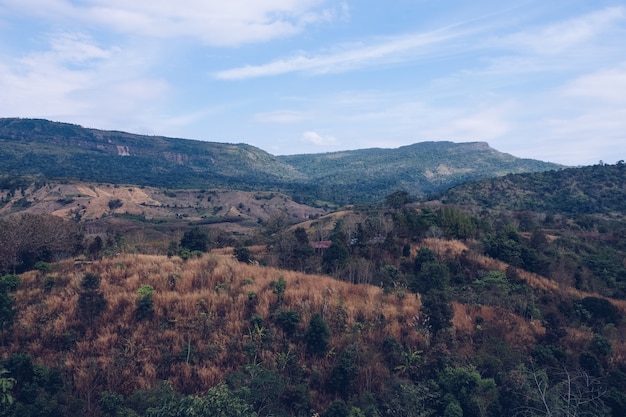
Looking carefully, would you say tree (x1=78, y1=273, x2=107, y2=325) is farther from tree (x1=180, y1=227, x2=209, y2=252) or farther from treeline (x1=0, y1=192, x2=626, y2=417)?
tree (x1=180, y1=227, x2=209, y2=252)

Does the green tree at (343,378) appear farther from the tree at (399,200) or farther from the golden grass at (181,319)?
the tree at (399,200)

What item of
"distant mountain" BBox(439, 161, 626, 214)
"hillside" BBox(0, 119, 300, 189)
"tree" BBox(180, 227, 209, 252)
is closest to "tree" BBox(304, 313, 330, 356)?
"tree" BBox(180, 227, 209, 252)

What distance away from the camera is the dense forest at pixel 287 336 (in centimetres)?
1109

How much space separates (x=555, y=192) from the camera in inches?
2904

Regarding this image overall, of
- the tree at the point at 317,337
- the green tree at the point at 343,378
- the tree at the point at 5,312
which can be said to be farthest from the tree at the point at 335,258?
the tree at the point at 5,312

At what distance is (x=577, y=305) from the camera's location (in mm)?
18312

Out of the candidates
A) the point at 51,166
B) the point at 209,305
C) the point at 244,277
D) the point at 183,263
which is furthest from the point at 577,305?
the point at 51,166

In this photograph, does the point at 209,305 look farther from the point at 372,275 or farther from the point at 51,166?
the point at 51,166

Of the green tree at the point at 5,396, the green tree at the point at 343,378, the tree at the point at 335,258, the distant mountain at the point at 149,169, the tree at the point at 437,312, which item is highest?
the distant mountain at the point at 149,169

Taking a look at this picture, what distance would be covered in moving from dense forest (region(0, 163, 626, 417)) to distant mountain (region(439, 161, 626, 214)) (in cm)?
→ 5149

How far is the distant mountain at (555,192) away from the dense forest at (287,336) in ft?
169

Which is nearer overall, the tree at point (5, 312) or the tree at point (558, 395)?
the tree at point (558, 395)

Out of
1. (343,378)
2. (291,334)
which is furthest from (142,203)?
(343,378)

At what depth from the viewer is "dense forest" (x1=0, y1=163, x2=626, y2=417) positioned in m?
11.1
